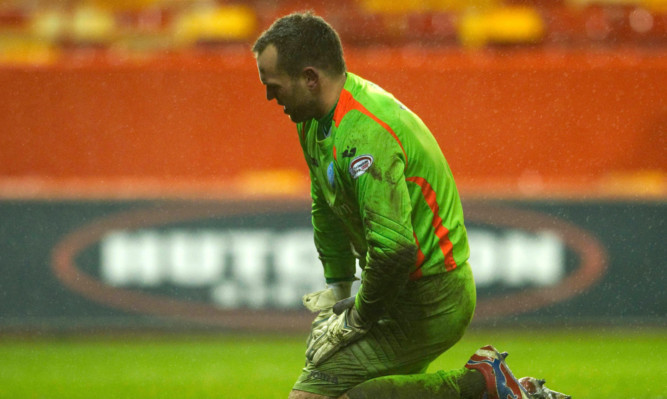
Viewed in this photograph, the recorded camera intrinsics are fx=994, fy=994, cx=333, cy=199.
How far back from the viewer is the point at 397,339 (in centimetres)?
391

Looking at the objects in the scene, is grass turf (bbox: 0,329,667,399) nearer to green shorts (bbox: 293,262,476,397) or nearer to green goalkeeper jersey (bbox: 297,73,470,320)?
green shorts (bbox: 293,262,476,397)

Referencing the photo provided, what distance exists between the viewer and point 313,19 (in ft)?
11.9

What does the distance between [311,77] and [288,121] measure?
709 centimetres

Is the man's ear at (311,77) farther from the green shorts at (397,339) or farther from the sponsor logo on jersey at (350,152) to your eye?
the green shorts at (397,339)

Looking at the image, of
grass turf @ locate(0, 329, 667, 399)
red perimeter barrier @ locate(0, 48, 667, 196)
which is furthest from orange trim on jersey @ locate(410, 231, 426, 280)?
red perimeter barrier @ locate(0, 48, 667, 196)

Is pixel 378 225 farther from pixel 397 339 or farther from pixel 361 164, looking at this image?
pixel 397 339

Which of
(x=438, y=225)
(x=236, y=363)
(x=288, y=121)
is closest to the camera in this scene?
(x=438, y=225)

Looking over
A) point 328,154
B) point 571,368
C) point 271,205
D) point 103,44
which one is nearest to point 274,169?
point 271,205

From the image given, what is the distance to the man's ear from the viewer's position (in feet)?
11.9

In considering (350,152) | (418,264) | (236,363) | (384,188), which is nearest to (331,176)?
(350,152)

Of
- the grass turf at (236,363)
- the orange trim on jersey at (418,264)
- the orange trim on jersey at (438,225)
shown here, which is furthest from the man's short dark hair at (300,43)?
the grass turf at (236,363)

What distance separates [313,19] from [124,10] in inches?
351

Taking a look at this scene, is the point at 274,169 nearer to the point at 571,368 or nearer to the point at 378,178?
the point at 571,368

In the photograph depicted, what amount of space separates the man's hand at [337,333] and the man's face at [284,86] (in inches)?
30.7
